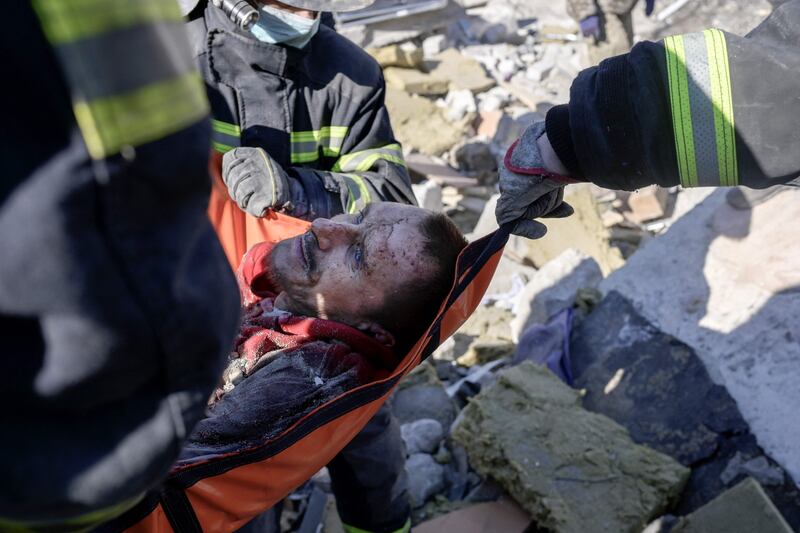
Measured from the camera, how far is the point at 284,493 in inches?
64.9

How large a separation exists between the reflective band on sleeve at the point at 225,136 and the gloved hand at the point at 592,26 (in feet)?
15.9

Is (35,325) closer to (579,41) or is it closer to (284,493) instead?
(284,493)

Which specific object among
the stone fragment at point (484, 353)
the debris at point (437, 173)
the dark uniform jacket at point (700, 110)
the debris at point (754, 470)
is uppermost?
the dark uniform jacket at point (700, 110)

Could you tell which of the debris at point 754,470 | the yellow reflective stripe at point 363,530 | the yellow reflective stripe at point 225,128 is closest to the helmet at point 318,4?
the yellow reflective stripe at point 225,128

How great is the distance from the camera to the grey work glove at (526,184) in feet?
6.45

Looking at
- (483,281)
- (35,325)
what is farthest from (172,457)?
(483,281)

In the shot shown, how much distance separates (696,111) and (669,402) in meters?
1.89

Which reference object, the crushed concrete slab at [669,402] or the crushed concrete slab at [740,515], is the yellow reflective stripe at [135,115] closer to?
the crushed concrete slab at [740,515]

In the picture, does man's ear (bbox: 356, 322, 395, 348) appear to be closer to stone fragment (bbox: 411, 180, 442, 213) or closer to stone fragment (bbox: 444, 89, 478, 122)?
stone fragment (bbox: 411, 180, 442, 213)

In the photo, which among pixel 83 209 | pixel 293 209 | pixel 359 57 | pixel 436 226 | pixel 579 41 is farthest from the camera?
pixel 579 41

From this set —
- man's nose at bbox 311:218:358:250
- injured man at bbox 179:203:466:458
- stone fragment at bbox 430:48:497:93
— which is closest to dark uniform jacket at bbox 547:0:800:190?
injured man at bbox 179:203:466:458

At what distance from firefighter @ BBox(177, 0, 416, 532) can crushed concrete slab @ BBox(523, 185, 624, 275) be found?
2469 millimetres

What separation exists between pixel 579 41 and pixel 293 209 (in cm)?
831

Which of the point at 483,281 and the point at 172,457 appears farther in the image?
the point at 483,281
